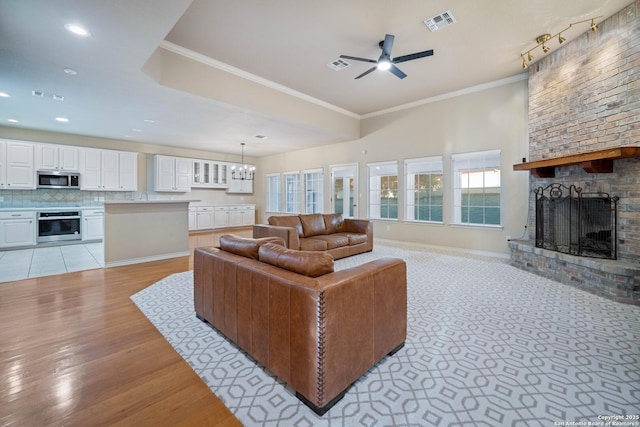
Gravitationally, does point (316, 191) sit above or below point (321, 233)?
above

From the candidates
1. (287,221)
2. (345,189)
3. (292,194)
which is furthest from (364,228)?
(292,194)

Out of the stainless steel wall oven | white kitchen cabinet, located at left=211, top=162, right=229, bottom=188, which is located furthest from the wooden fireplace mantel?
the stainless steel wall oven

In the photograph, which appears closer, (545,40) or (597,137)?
(597,137)

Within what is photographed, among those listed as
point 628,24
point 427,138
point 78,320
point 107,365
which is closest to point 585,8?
point 628,24

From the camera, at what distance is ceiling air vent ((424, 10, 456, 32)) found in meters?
3.37

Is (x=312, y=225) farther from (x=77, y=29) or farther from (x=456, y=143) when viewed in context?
(x=77, y=29)

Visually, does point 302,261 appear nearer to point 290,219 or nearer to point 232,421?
point 232,421

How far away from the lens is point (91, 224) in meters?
6.86

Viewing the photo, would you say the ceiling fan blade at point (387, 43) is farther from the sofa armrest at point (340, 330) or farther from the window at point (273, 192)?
the window at point (273, 192)

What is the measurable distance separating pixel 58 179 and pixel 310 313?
8258mm

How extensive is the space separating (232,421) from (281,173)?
30.1 feet

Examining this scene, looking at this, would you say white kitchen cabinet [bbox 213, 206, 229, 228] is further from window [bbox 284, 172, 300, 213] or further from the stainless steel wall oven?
the stainless steel wall oven

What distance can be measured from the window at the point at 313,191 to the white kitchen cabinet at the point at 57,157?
6.24m

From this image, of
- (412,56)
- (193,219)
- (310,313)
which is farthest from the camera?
(193,219)
